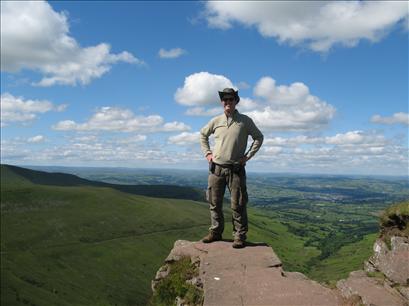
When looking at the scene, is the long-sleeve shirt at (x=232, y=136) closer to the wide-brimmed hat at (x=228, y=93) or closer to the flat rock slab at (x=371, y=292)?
the wide-brimmed hat at (x=228, y=93)

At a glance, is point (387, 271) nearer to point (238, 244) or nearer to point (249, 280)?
point (238, 244)

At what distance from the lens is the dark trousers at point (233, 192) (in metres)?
16.6

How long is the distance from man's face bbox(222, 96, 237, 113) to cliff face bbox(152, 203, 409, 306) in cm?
522

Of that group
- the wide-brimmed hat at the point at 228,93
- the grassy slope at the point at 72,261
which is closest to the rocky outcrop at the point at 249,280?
the wide-brimmed hat at the point at 228,93

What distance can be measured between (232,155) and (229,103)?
6.37 feet

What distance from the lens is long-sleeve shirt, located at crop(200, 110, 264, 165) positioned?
16438 millimetres

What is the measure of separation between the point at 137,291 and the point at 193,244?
14033 cm

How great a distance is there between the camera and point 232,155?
54.1 feet

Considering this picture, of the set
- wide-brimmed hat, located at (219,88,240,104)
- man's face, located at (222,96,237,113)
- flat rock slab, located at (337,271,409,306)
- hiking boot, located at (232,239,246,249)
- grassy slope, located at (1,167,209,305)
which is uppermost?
wide-brimmed hat, located at (219,88,240,104)

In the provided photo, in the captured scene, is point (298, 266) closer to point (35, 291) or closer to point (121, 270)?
point (121, 270)

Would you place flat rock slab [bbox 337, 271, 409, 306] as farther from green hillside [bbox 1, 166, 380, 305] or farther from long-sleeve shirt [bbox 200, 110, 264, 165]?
green hillside [bbox 1, 166, 380, 305]

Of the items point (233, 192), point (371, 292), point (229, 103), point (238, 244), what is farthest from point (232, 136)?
point (371, 292)

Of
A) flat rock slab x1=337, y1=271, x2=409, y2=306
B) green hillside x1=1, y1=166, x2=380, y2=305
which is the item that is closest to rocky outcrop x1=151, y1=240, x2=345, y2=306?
flat rock slab x1=337, y1=271, x2=409, y2=306

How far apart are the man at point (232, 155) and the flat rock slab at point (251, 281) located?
113cm
